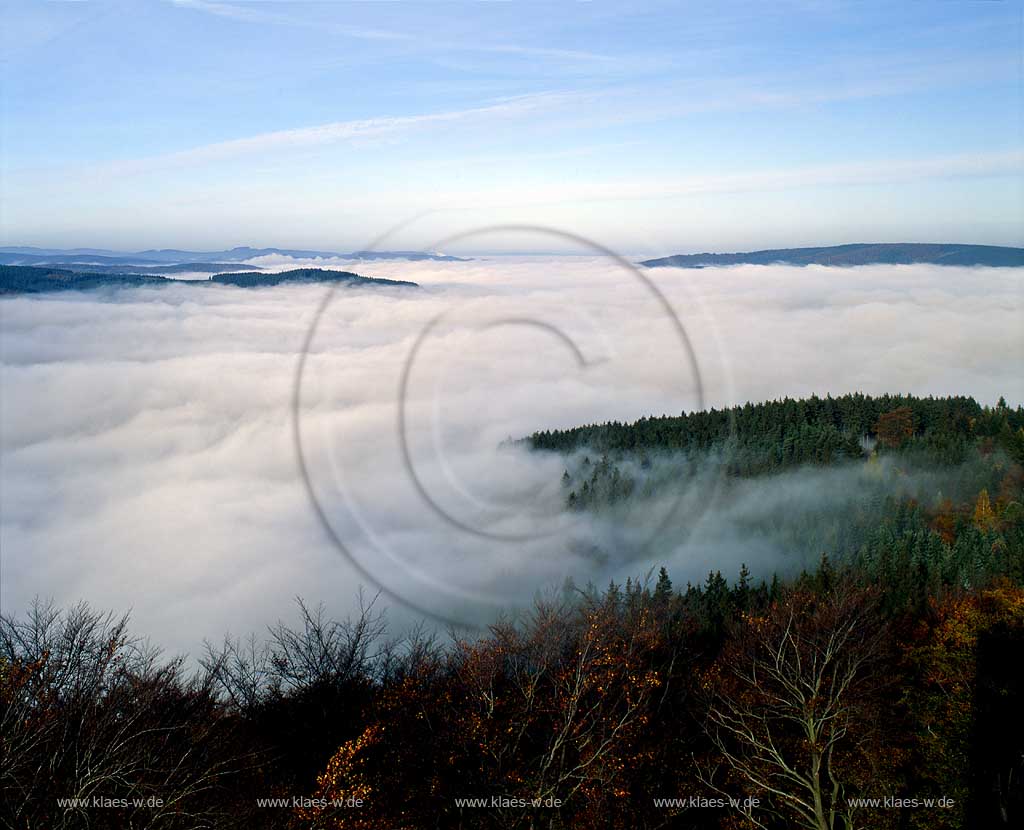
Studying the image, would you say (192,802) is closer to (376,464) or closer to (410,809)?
(410,809)

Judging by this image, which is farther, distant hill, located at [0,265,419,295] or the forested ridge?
distant hill, located at [0,265,419,295]

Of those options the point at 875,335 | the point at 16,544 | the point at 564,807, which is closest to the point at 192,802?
the point at 564,807

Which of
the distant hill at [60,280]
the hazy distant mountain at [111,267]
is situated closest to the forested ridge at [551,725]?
the hazy distant mountain at [111,267]

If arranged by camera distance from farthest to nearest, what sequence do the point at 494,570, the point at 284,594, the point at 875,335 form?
1. the point at 875,335
2. the point at 284,594
3. the point at 494,570
